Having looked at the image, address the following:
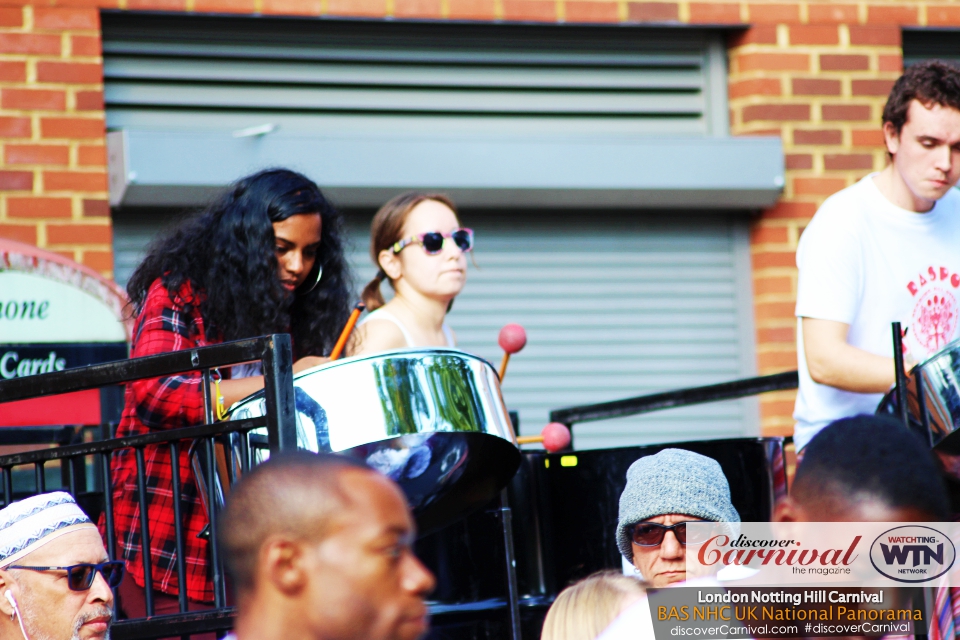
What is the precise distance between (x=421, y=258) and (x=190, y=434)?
981mm

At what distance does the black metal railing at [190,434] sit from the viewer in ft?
6.88

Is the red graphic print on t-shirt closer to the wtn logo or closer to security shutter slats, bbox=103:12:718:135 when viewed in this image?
the wtn logo

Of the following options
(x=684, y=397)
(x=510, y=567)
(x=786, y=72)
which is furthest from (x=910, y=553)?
(x=786, y=72)

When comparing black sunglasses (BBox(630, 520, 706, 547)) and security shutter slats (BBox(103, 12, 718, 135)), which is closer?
black sunglasses (BBox(630, 520, 706, 547))

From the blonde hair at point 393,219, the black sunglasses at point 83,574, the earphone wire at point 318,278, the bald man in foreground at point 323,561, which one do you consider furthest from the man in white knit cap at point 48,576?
the bald man in foreground at point 323,561

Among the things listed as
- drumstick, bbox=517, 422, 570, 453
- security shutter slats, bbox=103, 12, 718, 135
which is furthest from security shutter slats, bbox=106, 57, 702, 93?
drumstick, bbox=517, 422, 570, 453

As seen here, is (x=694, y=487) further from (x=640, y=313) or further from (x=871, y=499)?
(x=640, y=313)

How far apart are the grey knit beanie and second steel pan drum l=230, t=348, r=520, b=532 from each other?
0.29 meters

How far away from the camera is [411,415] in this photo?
87.8 inches

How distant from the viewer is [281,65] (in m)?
4.11

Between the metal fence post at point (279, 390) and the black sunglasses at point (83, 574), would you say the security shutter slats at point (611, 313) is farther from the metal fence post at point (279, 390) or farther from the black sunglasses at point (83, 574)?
the metal fence post at point (279, 390)

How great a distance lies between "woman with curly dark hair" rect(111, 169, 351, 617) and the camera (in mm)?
2371

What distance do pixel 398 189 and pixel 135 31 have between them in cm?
90

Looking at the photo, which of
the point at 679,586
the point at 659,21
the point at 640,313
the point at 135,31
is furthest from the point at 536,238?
the point at 679,586
